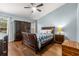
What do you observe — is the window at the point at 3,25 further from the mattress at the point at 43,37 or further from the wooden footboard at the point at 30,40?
the mattress at the point at 43,37

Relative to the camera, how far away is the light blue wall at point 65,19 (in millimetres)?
1207

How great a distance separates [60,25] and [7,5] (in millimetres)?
888

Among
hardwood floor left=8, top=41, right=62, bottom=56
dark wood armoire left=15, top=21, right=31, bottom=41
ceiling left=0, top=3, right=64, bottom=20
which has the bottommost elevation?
hardwood floor left=8, top=41, right=62, bottom=56

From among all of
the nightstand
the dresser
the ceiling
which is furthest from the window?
the dresser

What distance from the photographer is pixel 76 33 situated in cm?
122

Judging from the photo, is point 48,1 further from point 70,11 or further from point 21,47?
point 21,47

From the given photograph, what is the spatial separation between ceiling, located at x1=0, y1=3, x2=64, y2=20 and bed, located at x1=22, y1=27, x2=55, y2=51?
0.87 ft

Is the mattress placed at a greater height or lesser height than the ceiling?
lesser

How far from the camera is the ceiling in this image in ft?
3.97

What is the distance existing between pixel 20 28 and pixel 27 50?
38 cm

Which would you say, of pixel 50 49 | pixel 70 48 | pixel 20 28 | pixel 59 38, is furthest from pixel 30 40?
pixel 70 48

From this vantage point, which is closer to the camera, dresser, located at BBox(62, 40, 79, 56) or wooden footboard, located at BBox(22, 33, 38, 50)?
dresser, located at BBox(62, 40, 79, 56)

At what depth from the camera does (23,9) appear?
4.11 feet

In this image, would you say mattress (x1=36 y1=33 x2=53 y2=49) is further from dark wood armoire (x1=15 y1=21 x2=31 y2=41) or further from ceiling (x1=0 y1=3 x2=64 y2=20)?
ceiling (x1=0 y1=3 x2=64 y2=20)
